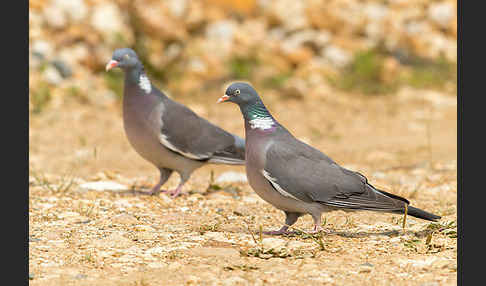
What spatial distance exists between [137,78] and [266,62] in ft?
18.4

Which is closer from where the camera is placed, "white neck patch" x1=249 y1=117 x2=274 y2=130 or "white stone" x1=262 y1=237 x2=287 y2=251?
"white stone" x1=262 y1=237 x2=287 y2=251

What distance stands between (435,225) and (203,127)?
2.42 metres

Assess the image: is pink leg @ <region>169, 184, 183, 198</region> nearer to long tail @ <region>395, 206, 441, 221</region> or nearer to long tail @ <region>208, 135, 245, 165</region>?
long tail @ <region>208, 135, 245, 165</region>

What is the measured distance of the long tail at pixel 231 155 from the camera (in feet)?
21.5

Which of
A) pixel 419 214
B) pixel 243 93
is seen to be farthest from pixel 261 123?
pixel 419 214

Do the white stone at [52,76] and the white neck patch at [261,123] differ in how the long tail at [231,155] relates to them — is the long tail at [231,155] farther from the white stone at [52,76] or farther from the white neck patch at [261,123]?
the white stone at [52,76]

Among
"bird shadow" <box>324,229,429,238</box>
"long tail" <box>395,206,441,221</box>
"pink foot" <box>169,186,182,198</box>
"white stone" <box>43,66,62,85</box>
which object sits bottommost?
"bird shadow" <box>324,229,429,238</box>

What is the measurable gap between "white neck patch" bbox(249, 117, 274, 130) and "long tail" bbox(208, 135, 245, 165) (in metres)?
1.49

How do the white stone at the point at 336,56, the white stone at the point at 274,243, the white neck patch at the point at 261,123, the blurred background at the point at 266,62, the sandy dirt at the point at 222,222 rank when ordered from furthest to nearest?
the white stone at the point at 336,56 → the blurred background at the point at 266,62 → the white neck patch at the point at 261,123 → the white stone at the point at 274,243 → the sandy dirt at the point at 222,222

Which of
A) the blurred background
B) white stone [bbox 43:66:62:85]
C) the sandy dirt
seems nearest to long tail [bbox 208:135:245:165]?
the sandy dirt

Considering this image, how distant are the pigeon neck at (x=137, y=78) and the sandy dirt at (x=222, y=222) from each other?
0.68 meters

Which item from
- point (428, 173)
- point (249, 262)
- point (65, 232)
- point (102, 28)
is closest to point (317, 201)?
point (249, 262)

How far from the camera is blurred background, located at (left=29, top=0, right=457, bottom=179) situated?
9883 mm

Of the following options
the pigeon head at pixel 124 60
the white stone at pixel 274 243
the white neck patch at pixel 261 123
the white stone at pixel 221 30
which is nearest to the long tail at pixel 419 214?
the white stone at pixel 274 243
